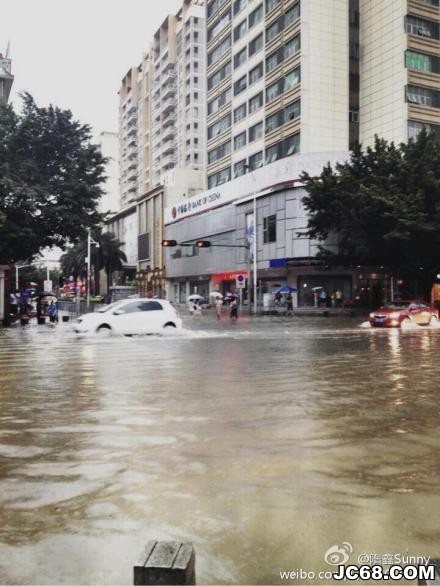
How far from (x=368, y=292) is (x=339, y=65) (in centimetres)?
2085

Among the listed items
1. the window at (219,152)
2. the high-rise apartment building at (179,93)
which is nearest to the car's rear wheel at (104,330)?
the window at (219,152)

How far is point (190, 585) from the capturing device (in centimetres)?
283

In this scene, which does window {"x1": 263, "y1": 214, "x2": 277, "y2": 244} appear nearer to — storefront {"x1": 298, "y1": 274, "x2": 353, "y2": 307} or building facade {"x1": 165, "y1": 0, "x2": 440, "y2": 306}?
building facade {"x1": 165, "y1": 0, "x2": 440, "y2": 306}

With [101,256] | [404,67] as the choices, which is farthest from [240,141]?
[101,256]

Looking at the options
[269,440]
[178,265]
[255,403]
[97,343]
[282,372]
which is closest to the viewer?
[269,440]

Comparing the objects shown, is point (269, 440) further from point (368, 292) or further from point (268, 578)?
point (368, 292)

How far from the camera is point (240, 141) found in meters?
62.9

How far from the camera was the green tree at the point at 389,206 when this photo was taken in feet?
116

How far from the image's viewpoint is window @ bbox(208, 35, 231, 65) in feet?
220

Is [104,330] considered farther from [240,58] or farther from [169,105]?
[169,105]

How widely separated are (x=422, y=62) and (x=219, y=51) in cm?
2749

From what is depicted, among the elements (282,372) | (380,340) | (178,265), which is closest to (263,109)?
(178,265)

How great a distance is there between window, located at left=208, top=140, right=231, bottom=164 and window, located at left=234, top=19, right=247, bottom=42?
37.5 feet

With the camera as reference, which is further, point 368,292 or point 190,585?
point 368,292
